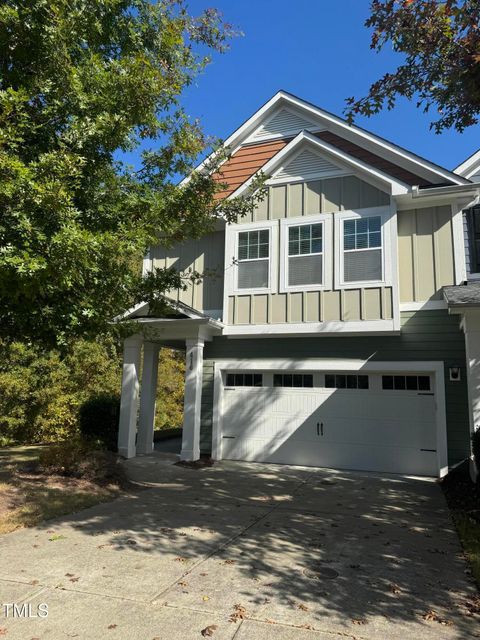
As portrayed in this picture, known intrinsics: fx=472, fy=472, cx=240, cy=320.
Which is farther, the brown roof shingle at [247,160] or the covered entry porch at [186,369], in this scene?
the brown roof shingle at [247,160]

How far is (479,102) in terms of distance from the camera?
6.27 metres

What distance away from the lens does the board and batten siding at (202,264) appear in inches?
485

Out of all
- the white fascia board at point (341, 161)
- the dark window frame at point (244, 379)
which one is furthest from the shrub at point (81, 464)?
the white fascia board at point (341, 161)

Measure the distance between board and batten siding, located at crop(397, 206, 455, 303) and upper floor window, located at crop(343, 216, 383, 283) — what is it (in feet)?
1.80

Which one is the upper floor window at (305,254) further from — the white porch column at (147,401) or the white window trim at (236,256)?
the white porch column at (147,401)

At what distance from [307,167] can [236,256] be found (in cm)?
282

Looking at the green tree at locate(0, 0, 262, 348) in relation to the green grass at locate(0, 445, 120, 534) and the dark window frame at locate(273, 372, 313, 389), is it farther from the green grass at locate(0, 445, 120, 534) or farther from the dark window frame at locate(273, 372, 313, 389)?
the dark window frame at locate(273, 372, 313, 389)

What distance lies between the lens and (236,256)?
1202 centimetres

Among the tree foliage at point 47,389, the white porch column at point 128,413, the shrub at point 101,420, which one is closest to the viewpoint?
the white porch column at point 128,413

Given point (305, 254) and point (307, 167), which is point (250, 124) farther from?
point (305, 254)

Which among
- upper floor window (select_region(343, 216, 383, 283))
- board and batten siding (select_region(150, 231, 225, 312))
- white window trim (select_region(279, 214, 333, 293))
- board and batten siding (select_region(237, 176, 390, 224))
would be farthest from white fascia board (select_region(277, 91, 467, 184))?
board and batten siding (select_region(150, 231, 225, 312))

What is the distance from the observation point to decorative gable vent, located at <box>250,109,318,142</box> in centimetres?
1320

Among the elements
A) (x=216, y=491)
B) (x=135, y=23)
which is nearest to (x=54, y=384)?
(x=216, y=491)

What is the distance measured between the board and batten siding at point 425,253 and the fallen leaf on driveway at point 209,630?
859 centimetres
